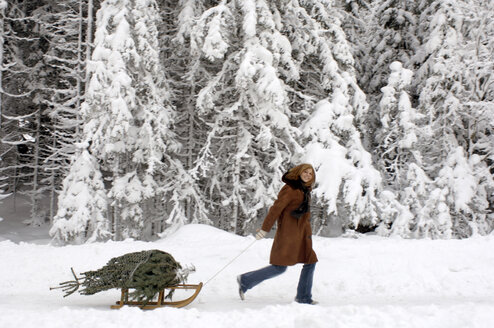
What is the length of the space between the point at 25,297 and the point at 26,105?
56.8ft

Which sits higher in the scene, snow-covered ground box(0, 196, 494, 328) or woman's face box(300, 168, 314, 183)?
woman's face box(300, 168, 314, 183)

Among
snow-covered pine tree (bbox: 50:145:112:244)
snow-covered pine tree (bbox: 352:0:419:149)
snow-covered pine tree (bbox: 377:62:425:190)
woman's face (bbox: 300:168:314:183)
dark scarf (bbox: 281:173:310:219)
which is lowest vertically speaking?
snow-covered pine tree (bbox: 50:145:112:244)

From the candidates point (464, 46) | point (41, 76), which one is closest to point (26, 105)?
point (41, 76)

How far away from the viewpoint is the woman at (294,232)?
5.46 meters

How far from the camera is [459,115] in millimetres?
14758

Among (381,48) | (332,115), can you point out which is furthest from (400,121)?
(381,48)

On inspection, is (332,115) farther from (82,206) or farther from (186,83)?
(82,206)

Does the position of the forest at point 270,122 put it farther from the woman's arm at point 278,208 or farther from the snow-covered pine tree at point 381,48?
the woman's arm at point 278,208

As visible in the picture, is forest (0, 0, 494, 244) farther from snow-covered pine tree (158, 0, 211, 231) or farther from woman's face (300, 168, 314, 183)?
woman's face (300, 168, 314, 183)

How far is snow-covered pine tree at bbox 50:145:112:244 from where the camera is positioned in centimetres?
1289

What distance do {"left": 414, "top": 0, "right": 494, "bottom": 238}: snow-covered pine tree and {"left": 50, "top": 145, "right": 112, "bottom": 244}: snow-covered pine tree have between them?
10.8 metres

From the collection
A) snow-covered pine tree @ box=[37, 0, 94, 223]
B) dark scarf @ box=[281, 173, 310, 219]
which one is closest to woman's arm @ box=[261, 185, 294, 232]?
dark scarf @ box=[281, 173, 310, 219]

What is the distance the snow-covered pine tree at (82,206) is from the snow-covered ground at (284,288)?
3768 millimetres

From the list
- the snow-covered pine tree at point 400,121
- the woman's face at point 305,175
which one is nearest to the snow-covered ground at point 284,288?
the woman's face at point 305,175
